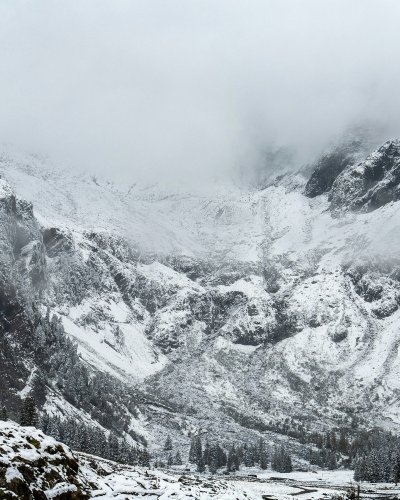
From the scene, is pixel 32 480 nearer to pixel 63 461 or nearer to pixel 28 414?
pixel 63 461

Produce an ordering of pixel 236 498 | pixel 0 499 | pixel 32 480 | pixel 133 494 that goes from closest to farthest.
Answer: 1. pixel 0 499
2. pixel 32 480
3. pixel 133 494
4. pixel 236 498

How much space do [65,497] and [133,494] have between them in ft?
25.2

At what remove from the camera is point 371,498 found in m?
118

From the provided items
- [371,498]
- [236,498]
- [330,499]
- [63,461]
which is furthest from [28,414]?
[63,461]

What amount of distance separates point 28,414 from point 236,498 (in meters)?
83.9

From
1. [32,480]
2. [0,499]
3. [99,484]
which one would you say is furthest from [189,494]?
[0,499]

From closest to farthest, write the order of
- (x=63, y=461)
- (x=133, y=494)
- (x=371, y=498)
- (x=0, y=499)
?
(x=0, y=499), (x=63, y=461), (x=133, y=494), (x=371, y=498)

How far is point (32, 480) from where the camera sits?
3100 cm

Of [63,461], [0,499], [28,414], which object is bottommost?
[0,499]

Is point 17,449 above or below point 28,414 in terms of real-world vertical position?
below

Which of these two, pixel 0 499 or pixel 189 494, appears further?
pixel 189 494

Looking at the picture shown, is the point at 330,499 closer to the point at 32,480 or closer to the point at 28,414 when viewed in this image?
the point at 28,414

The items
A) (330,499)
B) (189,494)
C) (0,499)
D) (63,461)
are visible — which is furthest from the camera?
(330,499)

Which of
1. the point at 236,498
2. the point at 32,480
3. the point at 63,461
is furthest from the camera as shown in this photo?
the point at 236,498
